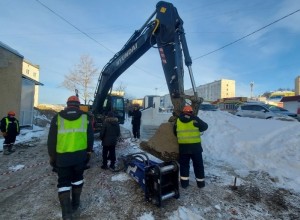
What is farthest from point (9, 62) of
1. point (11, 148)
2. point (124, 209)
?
point (124, 209)

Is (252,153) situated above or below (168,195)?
above

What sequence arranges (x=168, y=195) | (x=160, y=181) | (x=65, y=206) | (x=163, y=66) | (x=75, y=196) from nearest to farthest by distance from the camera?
(x=65, y=206)
(x=75, y=196)
(x=160, y=181)
(x=168, y=195)
(x=163, y=66)

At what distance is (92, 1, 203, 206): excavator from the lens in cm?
469

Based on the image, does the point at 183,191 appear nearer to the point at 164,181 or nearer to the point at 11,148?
the point at 164,181

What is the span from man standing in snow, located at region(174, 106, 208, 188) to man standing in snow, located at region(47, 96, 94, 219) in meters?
2.37

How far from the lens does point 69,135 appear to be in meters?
4.03

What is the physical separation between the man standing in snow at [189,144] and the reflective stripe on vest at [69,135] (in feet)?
8.09

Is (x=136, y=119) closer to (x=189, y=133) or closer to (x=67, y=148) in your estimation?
(x=189, y=133)

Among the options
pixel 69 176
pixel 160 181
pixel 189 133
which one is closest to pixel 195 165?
pixel 189 133

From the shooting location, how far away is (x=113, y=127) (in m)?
7.01

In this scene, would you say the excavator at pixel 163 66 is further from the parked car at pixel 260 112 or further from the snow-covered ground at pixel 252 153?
the parked car at pixel 260 112

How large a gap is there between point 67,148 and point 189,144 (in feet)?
9.09

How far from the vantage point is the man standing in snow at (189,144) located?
18.5 ft

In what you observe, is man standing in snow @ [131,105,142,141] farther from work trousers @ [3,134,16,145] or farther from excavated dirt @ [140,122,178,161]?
work trousers @ [3,134,16,145]
